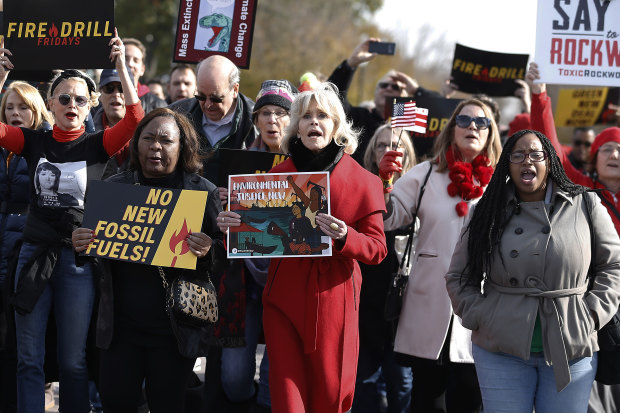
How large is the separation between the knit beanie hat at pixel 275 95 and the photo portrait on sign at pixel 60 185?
1.29m

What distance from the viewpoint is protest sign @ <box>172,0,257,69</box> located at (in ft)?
22.3

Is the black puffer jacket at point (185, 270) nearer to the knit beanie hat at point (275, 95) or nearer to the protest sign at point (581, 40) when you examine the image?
the knit beanie hat at point (275, 95)

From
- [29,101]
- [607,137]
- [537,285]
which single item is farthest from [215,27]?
[537,285]

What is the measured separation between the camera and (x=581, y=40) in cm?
691

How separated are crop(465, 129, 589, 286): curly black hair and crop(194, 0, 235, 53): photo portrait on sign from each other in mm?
2720

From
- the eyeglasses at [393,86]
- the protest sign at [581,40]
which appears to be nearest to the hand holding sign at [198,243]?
the protest sign at [581,40]

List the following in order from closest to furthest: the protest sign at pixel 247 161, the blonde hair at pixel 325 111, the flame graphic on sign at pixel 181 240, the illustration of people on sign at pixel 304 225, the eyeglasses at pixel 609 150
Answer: the illustration of people on sign at pixel 304 225
the flame graphic on sign at pixel 181 240
the blonde hair at pixel 325 111
the protest sign at pixel 247 161
the eyeglasses at pixel 609 150

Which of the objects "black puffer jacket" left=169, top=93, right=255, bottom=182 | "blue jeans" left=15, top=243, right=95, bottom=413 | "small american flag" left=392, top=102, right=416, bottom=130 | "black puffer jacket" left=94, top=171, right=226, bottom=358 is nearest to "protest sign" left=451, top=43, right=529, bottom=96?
"small american flag" left=392, top=102, right=416, bottom=130

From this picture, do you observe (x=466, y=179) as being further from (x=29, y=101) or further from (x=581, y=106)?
(x=581, y=106)

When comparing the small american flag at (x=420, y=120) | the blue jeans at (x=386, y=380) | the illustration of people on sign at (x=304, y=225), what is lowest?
the blue jeans at (x=386, y=380)

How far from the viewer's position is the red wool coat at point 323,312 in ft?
15.2

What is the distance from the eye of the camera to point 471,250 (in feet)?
16.3

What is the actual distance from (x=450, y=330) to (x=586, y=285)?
1.23 m

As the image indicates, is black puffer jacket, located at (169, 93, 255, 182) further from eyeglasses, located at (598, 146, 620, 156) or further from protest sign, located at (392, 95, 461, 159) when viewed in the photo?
eyeglasses, located at (598, 146, 620, 156)
